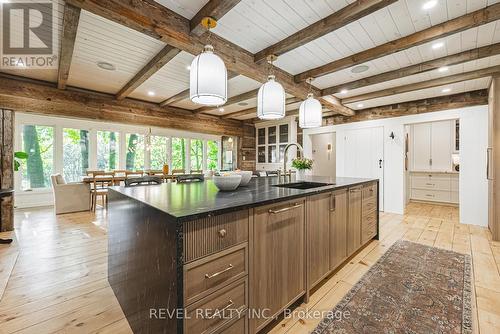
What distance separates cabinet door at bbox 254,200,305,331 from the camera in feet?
4.19

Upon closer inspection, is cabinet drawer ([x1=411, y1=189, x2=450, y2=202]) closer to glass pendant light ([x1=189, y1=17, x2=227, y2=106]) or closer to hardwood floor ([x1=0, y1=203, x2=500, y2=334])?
hardwood floor ([x1=0, y1=203, x2=500, y2=334])

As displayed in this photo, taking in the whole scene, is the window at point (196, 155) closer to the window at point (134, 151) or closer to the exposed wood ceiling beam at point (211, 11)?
the window at point (134, 151)

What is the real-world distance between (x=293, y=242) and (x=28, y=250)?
3278 millimetres

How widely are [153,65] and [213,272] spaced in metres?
3.07

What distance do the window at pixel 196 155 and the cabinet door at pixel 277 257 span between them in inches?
244

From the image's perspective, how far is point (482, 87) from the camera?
3979mm

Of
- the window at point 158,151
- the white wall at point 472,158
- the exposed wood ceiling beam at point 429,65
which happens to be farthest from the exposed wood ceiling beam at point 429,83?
the window at point 158,151

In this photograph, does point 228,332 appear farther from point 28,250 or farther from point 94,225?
point 94,225

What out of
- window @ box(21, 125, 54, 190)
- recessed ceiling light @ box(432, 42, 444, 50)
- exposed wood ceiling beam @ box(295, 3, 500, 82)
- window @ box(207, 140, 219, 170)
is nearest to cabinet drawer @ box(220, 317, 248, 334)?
exposed wood ceiling beam @ box(295, 3, 500, 82)

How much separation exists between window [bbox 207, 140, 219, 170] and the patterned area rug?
6.12 m

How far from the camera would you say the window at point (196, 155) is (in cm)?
734

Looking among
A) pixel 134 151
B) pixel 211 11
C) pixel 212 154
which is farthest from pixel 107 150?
pixel 211 11

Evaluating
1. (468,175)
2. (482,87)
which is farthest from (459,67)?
(468,175)

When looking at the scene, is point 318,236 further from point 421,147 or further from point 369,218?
point 421,147
